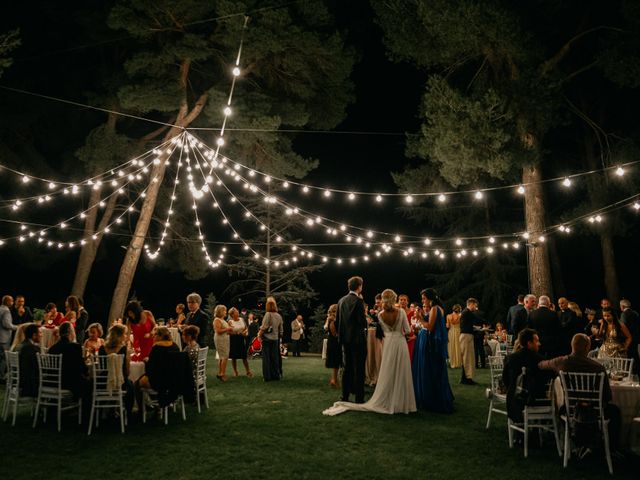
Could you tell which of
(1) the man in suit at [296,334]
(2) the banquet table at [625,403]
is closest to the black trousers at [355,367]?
(2) the banquet table at [625,403]

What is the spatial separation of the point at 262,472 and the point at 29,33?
590 inches

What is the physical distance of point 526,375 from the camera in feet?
16.1

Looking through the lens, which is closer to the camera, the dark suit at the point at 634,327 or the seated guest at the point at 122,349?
Result: the seated guest at the point at 122,349

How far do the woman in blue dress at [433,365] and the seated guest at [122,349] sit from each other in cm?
365

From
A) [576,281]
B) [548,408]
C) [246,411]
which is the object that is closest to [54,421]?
[246,411]

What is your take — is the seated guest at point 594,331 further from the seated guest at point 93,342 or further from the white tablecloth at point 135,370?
the seated guest at point 93,342

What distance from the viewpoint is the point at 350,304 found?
6.88 meters

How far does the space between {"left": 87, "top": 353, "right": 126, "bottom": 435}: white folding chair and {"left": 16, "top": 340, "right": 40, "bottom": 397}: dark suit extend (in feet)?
2.49

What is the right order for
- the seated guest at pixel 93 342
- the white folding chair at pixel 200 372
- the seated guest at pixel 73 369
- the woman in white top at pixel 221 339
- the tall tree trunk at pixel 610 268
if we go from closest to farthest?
1. the seated guest at pixel 73 369
2. the seated guest at pixel 93 342
3. the white folding chair at pixel 200 372
4. the woman in white top at pixel 221 339
5. the tall tree trunk at pixel 610 268

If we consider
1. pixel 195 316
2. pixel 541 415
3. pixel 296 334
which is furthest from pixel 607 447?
pixel 296 334

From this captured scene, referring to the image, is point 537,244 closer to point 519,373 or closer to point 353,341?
point 353,341

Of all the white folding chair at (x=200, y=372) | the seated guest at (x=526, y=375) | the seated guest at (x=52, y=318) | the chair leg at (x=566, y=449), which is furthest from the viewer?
the seated guest at (x=52, y=318)

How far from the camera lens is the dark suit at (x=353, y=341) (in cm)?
673

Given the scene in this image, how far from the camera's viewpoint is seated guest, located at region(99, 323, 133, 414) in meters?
5.66
